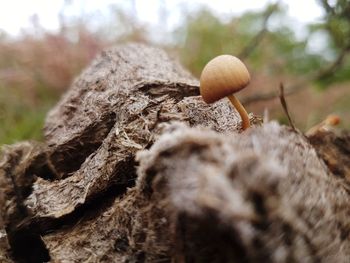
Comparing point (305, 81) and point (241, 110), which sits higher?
point (305, 81)

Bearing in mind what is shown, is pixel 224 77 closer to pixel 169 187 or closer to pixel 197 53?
pixel 169 187

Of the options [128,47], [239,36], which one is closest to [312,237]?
[128,47]

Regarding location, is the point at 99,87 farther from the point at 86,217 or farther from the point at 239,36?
the point at 239,36

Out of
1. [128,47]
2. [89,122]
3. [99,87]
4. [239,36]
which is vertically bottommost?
[89,122]

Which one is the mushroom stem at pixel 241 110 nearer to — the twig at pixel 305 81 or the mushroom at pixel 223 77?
the mushroom at pixel 223 77

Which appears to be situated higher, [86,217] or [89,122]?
[89,122]

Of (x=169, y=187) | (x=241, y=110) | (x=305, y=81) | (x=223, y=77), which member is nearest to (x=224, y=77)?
(x=223, y=77)

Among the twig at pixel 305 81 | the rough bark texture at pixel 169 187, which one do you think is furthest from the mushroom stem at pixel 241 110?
the twig at pixel 305 81
